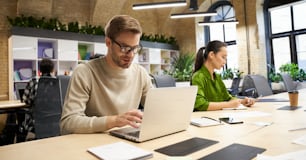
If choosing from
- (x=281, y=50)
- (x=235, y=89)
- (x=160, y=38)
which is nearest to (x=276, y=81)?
(x=281, y=50)

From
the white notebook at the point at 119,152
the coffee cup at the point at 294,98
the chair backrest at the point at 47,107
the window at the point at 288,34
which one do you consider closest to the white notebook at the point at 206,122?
the white notebook at the point at 119,152

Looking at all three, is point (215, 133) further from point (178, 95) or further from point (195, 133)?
point (178, 95)

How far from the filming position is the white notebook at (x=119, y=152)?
0.82 metres

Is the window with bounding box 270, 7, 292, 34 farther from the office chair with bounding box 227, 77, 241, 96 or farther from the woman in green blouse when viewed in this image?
the woman in green blouse

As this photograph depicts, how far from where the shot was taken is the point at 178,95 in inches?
44.4

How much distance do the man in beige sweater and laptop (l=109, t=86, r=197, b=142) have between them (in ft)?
0.68

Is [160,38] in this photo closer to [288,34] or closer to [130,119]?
[288,34]

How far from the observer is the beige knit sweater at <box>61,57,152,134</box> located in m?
1.22

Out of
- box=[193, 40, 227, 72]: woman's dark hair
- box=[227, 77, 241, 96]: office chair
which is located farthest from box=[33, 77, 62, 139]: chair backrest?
box=[227, 77, 241, 96]: office chair

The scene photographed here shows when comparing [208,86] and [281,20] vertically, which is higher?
[281,20]

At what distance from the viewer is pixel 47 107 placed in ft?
9.20

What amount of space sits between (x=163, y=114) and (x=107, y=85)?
1.72 ft

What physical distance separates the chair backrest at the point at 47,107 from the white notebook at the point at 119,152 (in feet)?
6.51

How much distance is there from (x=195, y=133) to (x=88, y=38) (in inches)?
209
